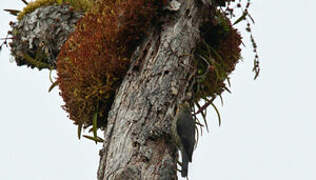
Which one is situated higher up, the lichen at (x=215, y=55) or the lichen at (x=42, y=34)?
the lichen at (x=42, y=34)

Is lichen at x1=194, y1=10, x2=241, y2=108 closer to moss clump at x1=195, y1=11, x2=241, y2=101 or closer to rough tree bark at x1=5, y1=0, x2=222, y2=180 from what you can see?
moss clump at x1=195, y1=11, x2=241, y2=101

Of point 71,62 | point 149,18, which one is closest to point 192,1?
point 149,18

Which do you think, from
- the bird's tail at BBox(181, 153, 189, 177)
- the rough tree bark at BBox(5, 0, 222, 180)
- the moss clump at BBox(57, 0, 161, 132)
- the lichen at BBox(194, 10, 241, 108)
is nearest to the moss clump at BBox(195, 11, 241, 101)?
the lichen at BBox(194, 10, 241, 108)

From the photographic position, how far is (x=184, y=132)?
2.77m

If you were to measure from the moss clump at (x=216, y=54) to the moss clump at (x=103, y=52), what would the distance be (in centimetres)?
46

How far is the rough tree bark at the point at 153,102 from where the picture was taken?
254cm

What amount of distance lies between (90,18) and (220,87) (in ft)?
3.42

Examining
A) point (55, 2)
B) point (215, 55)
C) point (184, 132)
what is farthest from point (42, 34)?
point (184, 132)

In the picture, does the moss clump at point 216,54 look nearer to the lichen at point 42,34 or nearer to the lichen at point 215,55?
the lichen at point 215,55

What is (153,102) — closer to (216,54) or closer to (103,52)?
(103,52)

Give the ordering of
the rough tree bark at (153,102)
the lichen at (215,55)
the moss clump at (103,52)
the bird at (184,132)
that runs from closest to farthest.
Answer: the rough tree bark at (153,102) → the bird at (184,132) → the moss clump at (103,52) → the lichen at (215,55)

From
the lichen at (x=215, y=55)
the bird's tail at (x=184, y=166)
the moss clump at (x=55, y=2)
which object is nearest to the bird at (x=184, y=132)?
the bird's tail at (x=184, y=166)

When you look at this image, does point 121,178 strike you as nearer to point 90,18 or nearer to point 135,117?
Result: point 135,117

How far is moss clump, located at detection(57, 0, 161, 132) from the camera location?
3.08m
